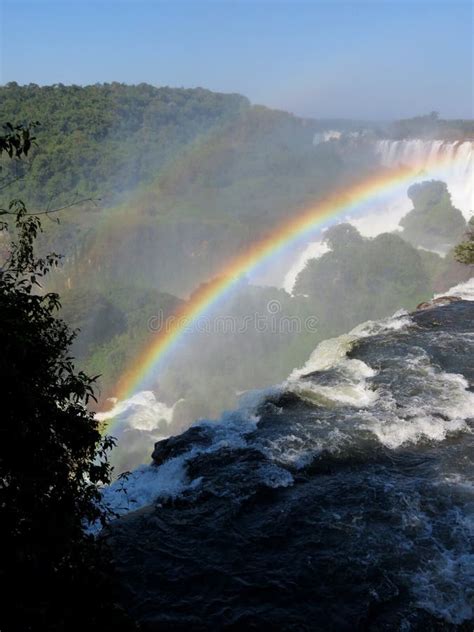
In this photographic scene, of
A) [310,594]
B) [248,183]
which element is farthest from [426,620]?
[248,183]

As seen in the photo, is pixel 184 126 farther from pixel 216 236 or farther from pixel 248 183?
pixel 216 236

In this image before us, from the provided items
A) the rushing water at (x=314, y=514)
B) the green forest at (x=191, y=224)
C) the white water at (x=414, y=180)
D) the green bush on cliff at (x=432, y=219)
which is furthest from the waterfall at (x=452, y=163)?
the rushing water at (x=314, y=514)

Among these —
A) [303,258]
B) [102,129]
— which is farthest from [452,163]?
[102,129]

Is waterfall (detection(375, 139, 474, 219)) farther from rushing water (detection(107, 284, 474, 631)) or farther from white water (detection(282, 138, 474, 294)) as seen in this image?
rushing water (detection(107, 284, 474, 631))

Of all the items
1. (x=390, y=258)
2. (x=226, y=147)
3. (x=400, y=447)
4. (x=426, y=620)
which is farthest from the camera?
(x=226, y=147)

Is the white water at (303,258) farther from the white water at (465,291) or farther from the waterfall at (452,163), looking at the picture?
the white water at (465,291)
